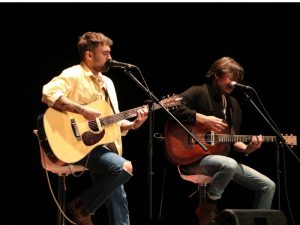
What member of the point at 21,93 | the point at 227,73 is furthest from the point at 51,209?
the point at 227,73

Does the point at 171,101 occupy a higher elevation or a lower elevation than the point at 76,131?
higher

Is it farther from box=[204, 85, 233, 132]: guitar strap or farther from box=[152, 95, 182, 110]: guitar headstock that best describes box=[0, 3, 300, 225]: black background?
box=[152, 95, 182, 110]: guitar headstock

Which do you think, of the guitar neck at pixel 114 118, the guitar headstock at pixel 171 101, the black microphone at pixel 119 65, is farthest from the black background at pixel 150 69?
the black microphone at pixel 119 65

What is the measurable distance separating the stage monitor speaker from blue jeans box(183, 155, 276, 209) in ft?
3.48

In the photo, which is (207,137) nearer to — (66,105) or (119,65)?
(119,65)

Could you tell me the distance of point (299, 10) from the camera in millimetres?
6090

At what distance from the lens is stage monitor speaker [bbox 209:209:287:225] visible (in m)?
3.21

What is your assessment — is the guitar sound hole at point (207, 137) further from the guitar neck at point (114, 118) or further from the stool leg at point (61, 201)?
the stool leg at point (61, 201)

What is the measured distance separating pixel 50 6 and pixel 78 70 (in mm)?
1309

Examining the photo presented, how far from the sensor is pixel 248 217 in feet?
10.7

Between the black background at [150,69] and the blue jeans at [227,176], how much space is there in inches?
13.5

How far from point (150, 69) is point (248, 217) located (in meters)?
2.87

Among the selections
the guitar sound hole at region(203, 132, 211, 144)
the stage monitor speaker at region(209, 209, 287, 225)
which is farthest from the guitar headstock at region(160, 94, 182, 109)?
the stage monitor speaker at region(209, 209, 287, 225)

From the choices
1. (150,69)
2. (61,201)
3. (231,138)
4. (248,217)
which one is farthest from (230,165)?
(150,69)
